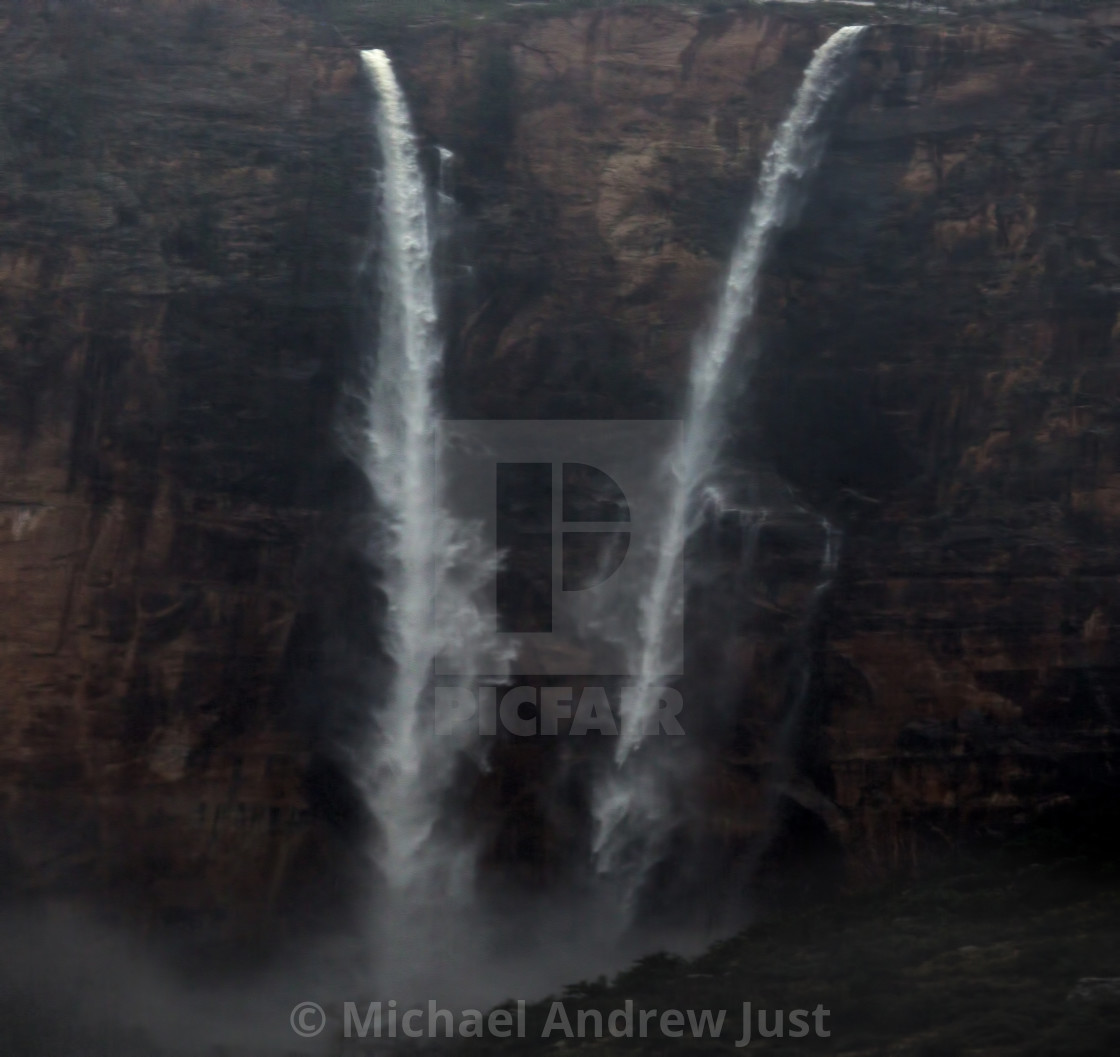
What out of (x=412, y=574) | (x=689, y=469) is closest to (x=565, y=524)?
(x=689, y=469)

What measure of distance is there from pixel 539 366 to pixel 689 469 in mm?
3261

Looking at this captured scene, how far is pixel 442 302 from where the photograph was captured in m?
25.1

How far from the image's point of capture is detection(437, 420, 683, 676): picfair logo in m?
24.3

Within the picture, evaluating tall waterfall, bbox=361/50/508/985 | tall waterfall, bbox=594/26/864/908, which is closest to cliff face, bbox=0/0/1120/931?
tall waterfall, bbox=594/26/864/908

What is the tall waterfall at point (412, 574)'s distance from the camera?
23812mm

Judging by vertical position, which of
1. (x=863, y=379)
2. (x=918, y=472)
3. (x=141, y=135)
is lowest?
(x=918, y=472)

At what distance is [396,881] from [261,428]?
8.18 m

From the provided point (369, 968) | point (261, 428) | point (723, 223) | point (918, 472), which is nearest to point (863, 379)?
point (918, 472)

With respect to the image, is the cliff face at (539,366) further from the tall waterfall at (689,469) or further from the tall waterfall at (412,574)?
the tall waterfall at (412,574)

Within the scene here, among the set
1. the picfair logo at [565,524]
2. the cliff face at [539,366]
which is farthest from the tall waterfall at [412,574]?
the cliff face at [539,366]

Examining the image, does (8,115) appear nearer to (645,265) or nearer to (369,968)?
(645,265)

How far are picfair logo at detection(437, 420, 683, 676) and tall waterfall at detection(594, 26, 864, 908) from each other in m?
0.25

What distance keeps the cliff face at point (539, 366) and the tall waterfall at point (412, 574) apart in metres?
0.62

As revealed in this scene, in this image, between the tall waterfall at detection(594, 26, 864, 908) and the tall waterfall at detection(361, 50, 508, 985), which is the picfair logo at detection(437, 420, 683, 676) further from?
the tall waterfall at detection(361, 50, 508, 985)
